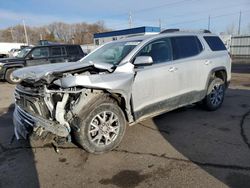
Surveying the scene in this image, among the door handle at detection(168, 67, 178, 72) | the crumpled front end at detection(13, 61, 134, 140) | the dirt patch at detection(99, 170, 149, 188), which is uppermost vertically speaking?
the door handle at detection(168, 67, 178, 72)

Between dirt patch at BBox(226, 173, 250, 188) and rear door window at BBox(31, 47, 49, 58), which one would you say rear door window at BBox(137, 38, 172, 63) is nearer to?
dirt patch at BBox(226, 173, 250, 188)

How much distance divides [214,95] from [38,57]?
882cm

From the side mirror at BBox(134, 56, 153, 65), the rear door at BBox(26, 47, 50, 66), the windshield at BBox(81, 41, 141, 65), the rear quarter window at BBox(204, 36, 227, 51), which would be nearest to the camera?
the side mirror at BBox(134, 56, 153, 65)

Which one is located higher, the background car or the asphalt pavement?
the background car

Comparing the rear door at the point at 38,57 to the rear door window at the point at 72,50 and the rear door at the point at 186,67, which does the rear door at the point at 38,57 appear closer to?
the rear door window at the point at 72,50

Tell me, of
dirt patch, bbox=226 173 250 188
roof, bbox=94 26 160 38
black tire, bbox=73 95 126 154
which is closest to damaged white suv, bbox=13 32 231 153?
black tire, bbox=73 95 126 154

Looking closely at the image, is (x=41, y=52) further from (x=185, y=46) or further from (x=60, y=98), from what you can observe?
(x=60, y=98)

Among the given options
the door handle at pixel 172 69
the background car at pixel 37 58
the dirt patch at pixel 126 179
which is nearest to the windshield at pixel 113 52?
the door handle at pixel 172 69

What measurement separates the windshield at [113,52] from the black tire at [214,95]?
2328mm

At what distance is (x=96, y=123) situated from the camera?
3.66 metres

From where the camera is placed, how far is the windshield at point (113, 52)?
4.22 m

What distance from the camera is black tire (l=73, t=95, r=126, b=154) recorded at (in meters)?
3.44

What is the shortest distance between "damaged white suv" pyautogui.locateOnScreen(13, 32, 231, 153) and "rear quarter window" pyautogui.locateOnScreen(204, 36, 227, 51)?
0.68m

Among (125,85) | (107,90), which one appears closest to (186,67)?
(125,85)
